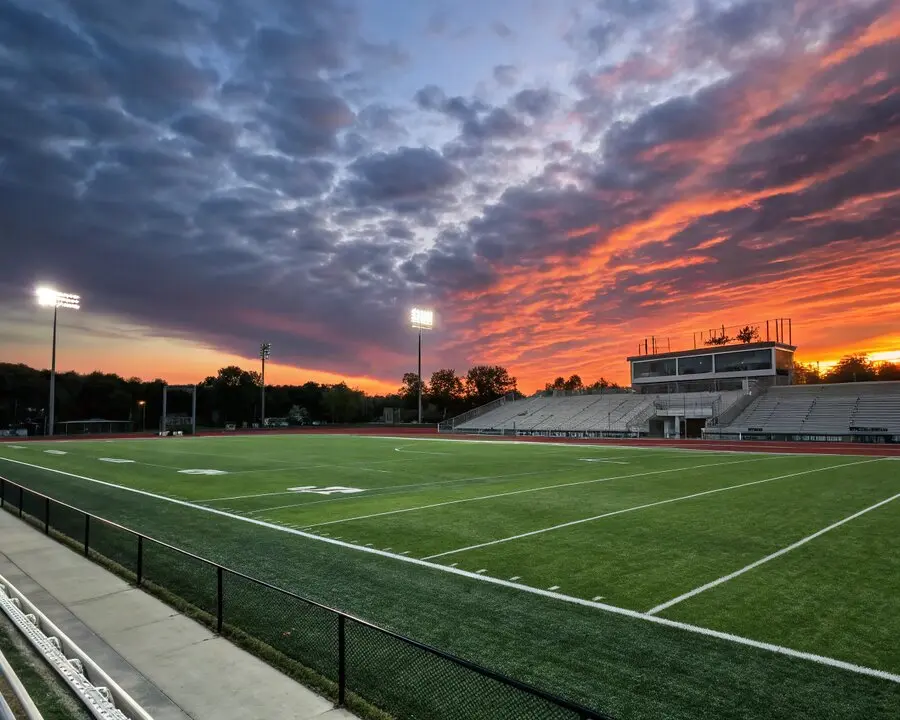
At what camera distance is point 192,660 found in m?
6.88

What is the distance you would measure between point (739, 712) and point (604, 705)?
48.7 inches

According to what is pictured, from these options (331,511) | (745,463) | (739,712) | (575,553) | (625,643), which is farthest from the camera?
(745,463)

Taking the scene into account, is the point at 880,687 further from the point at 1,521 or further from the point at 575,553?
the point at 1,521

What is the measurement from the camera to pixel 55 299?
65750 millimetres

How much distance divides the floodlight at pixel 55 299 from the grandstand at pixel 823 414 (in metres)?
68.3

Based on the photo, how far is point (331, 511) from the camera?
53.9ft

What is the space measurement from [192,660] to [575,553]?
Answer: 7.13 meters

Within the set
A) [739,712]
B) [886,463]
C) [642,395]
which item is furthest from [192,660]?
[642,395]

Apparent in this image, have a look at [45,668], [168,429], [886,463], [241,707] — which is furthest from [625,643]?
[168,429]

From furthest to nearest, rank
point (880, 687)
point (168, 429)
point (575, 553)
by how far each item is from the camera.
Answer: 1. point (168, 429)
2. point (575, 553)
3. point (880, 687)

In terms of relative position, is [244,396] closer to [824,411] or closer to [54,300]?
[54,300]

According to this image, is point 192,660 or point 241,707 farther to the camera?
point 192,660

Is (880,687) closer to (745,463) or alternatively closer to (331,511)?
(331,511)

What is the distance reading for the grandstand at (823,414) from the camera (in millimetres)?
48781
